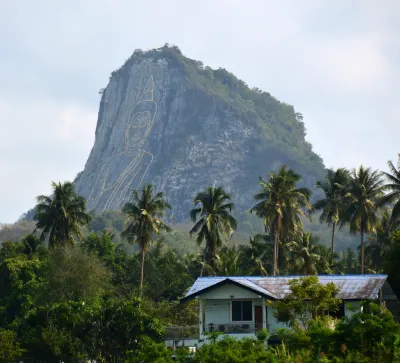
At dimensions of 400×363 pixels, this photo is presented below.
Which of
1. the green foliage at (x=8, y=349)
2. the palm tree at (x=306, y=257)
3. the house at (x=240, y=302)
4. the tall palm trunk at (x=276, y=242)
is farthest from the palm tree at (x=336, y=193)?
the green foliage at (x=8, y=349)

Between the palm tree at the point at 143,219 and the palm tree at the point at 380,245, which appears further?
the palm tree at the point at 380,245

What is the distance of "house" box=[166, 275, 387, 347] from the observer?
62.8 meters

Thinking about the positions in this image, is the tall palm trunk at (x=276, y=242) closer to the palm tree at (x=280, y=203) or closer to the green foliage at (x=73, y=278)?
the palm tree at (x=280, y=203)

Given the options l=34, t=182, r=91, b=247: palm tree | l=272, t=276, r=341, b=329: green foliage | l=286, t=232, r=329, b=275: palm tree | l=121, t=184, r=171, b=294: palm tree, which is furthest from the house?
l=34, t=182, r=91, b=247: palm tree

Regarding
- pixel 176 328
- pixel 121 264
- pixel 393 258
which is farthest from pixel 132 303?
pixel 121 264

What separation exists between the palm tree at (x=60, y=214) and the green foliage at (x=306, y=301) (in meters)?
39.2

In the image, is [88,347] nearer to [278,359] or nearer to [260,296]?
[260,296]

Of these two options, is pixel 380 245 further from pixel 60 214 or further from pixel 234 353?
pixel 234 353

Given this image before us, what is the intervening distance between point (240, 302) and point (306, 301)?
8.44 meters

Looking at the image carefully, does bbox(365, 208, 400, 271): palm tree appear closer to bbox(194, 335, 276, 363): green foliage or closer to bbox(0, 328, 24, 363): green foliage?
bbox(0, 328, 24, 363): green foliage

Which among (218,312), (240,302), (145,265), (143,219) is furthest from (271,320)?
(145,265)

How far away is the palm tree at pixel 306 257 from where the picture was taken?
85.9m

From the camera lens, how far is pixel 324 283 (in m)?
63.6

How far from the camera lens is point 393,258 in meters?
67.6
